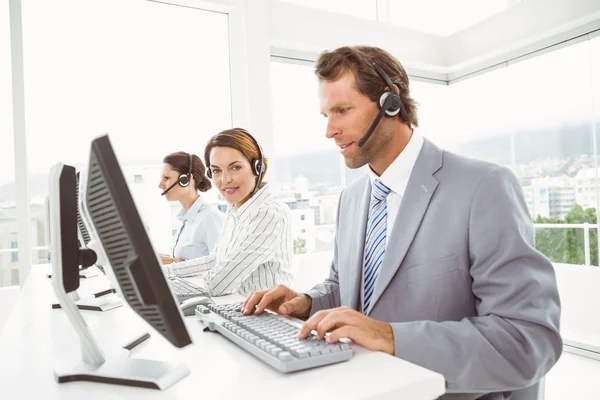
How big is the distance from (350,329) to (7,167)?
3.02 meters

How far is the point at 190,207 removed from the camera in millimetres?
2910

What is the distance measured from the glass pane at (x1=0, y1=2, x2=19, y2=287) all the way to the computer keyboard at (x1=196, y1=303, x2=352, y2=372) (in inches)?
102

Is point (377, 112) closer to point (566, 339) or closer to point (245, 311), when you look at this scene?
point (245, 311)

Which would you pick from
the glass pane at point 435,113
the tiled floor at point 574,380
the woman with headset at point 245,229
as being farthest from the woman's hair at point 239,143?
the glass pane at point 435,113

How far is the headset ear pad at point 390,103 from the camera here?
1.31 metres

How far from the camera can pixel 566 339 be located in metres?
3.44

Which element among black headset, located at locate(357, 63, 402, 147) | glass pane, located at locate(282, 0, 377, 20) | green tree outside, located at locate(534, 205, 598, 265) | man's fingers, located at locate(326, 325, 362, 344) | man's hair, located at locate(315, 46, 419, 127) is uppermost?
glass pane, located at locate(282, 0, 377, 20)

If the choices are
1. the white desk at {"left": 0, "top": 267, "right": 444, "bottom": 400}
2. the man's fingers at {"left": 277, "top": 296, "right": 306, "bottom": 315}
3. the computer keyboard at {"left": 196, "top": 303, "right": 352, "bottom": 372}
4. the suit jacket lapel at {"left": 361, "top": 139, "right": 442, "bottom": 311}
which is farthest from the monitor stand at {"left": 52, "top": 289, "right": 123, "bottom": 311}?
the suit jacket lapel at {"left": 361, "top": 139, "right": 442, "bottom": 311}

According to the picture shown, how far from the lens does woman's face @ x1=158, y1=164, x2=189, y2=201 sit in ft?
9.53

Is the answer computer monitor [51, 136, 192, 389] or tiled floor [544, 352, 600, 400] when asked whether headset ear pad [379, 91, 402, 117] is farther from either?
tiled floor [544, 352, 600, 400]

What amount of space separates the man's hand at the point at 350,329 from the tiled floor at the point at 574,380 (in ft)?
7.27

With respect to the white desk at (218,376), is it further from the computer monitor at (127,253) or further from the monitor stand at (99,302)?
the monitor stand at (99,302)

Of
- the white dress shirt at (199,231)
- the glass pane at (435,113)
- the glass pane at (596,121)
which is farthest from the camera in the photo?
the glass pane at (435,113)

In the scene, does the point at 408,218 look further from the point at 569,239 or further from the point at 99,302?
the point at 569,239
